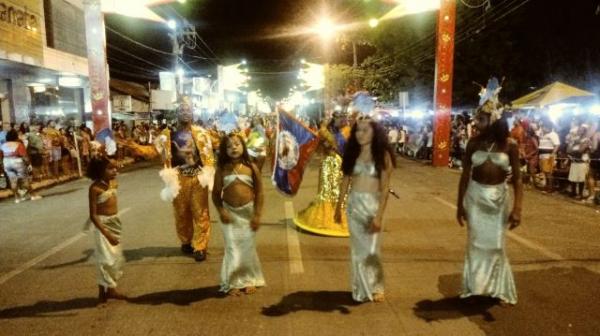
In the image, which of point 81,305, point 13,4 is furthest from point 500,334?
point 13,4

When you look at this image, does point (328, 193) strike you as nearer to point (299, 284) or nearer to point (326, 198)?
point (326, 198)

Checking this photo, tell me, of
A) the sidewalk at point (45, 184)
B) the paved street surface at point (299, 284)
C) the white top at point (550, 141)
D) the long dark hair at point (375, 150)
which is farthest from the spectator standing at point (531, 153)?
the sidewalk at point (45, 184)

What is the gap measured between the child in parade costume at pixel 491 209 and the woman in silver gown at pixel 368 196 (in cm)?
81

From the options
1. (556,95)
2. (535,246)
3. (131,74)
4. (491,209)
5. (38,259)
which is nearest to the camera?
(491,209)

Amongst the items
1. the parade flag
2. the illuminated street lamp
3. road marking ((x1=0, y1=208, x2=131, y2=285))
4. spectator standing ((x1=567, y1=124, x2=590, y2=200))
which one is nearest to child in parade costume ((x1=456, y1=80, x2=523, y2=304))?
the parade flag

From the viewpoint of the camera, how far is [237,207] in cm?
506

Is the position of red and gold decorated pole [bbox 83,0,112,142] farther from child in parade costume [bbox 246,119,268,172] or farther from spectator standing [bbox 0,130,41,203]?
child in parade costume [bbox 246,119,268,172]

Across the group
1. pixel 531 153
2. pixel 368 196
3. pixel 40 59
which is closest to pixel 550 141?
pixel 531 153

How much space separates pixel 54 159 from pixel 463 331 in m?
15.7

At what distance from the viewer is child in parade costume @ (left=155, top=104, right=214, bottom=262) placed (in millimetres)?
6570

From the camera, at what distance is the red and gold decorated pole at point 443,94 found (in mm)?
20047

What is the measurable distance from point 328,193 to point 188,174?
2459 mm

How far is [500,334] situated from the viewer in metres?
4.27

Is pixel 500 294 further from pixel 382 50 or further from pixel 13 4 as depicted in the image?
pixel 382 50
